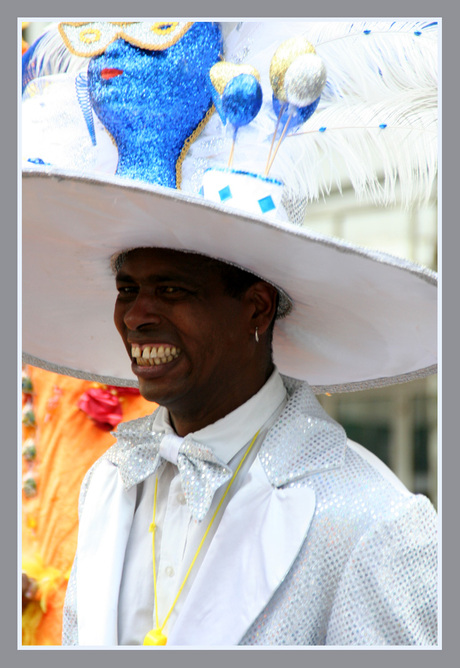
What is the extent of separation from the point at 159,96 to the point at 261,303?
65cm

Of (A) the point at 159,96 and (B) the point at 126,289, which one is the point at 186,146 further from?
(B) the point at 126,289

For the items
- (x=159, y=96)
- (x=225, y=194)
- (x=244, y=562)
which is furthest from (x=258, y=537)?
(x=159, y=96)

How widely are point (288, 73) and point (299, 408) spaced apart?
0.88 m

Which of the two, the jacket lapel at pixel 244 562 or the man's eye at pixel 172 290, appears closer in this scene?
the jacket lapel at pixel 244 562

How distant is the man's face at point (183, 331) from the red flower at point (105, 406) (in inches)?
50.6

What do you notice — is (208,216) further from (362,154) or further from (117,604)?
(117,604)

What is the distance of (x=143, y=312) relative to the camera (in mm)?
2234

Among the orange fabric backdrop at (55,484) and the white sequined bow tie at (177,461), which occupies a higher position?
the white sequined bow tie at (177,461)

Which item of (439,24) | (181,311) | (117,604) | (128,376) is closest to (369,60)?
(439,24)

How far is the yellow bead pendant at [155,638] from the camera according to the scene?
2.15 meters

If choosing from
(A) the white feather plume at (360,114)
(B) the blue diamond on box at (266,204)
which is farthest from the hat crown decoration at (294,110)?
(B) the blue diamond on box at (266,204)

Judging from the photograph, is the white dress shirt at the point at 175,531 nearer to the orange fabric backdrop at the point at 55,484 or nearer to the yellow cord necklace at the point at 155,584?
the yellow cord necklace at the point at 155,584

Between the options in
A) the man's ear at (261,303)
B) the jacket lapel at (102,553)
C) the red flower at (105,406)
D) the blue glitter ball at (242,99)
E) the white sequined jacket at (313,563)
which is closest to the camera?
the white sequined jacket at (313,563)

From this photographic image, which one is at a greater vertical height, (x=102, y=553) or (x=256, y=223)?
(x=256, y=223)
